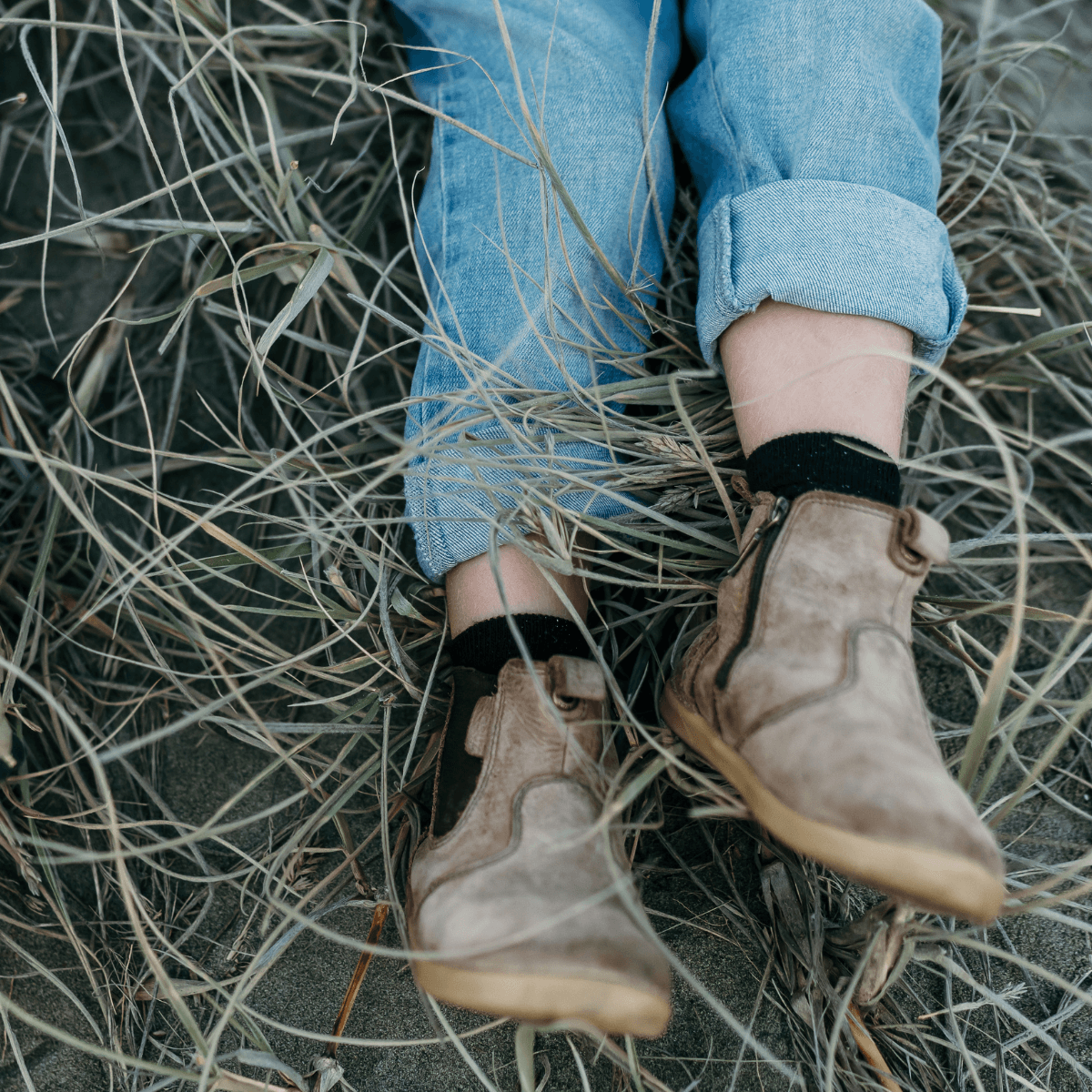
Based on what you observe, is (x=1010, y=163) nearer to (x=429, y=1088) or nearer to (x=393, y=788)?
(x=393, y=788)

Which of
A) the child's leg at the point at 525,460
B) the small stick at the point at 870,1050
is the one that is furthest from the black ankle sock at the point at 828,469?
the small stick at the point at 870,1050

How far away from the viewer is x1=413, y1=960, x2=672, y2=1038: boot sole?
43cm

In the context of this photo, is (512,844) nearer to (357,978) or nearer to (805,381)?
(357,978)

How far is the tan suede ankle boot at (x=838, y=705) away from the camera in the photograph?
1.33 ft

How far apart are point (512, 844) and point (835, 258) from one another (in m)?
0.44

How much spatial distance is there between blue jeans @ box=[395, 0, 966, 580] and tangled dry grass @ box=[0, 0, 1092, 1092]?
0.04m

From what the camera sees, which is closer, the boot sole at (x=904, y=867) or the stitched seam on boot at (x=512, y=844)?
the boot sole at (x=904, y=867)

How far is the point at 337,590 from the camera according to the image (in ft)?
2.31

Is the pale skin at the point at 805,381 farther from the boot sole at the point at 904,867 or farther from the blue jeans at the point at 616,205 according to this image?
the boot sole at the point at 904,867

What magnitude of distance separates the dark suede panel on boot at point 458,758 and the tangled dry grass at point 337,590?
2.4 inches

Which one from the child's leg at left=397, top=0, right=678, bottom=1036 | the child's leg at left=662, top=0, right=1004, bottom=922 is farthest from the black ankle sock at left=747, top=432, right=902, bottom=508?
the child's leg at left=397, top=0, right=678, bottom=1036

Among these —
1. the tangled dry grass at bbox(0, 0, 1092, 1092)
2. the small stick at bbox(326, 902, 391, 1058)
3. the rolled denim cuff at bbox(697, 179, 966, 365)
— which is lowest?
the small stick at bbox(326, 902, 391, 1058)

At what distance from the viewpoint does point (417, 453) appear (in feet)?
1.55

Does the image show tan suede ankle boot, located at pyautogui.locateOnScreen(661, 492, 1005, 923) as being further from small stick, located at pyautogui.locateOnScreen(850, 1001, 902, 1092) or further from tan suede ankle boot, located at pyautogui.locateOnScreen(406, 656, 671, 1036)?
small stick, located at pyautogui.locateOnScreen(850, 1001, 902, 1092)
